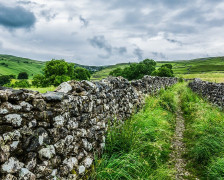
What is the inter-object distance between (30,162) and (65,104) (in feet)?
4.31

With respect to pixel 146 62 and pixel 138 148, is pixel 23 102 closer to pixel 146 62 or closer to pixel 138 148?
pixel 138 148

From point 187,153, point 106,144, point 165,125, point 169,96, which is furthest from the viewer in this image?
point 169,96

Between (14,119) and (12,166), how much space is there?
26.1 inches

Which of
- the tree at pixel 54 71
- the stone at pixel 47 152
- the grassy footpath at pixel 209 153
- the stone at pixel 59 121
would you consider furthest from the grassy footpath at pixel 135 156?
the tree at pixel 54 71

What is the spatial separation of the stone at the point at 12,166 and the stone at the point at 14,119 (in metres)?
0.50

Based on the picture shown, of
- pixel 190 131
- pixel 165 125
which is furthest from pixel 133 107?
pixel 190 131

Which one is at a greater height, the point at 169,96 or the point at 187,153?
the point at 169,96

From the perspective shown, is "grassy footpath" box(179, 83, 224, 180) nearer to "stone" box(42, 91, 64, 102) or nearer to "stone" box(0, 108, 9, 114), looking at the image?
"stone" box(42, 91, 64, 102)

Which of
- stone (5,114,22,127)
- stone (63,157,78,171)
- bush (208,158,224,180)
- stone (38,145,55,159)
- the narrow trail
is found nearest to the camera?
stone (5,114,22,127)

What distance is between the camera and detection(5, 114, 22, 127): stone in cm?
270

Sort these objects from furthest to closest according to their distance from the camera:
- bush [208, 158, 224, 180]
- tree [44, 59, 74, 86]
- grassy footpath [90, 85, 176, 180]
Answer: tree [44, 59, 74, 86] < bush [208, 158, 224, 180] < grassy footpath [90, 85, 176, 180]

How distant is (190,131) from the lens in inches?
346

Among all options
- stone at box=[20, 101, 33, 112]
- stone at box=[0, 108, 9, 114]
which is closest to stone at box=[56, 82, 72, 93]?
stone at box=[20, 101, 33, 112]

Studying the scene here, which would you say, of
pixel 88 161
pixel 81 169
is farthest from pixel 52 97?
pixel 88 161
